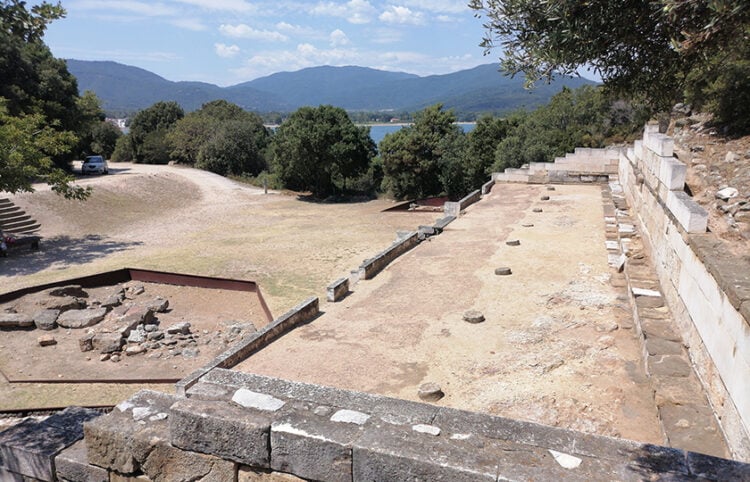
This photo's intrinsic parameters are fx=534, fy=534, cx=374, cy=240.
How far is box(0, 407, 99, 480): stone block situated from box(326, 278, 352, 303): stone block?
6799 millimetres

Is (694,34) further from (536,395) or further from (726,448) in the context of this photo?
(536,395)

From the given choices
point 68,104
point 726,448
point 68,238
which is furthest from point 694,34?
point 68,104

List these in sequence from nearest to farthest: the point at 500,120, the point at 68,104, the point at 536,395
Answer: the point at 536,395
the point at 68,104
the point at 500,120

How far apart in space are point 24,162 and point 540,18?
20.3m

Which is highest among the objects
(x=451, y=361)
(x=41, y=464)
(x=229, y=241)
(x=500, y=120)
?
(x=500, y=120)

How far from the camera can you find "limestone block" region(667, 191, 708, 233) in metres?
6.93

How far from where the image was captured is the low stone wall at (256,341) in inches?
283

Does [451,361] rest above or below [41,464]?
below

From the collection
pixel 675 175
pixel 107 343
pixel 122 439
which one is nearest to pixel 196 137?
pixel 107 343

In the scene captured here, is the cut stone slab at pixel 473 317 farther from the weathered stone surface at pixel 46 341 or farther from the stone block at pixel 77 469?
the weathered stone surface at pixel 46 341

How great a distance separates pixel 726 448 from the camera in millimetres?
4641

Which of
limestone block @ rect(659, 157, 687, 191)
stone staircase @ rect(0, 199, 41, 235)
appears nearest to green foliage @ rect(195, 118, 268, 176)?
stone staircase @ rect(0, 199, 41, 235)

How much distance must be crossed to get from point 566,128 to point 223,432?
32600 millimetres

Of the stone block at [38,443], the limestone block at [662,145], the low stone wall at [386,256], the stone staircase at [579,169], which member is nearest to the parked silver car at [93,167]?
the stone staircase at [579,169]
